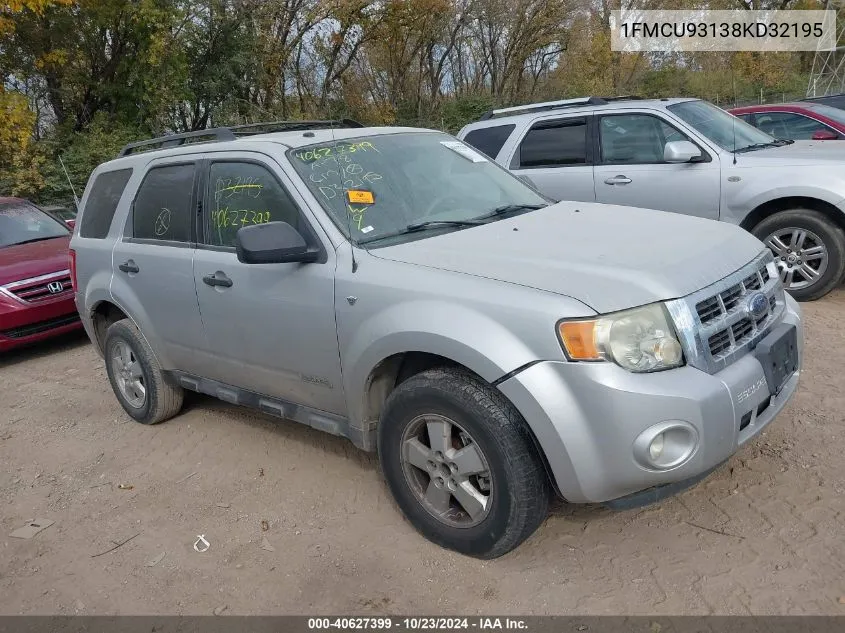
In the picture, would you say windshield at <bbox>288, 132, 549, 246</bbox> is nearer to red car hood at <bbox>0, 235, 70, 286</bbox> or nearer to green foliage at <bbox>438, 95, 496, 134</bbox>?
red car hood at <bbox>0, 235, 70, 286</bbox>

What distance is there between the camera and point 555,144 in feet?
24.2

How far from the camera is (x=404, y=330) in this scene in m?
3.05

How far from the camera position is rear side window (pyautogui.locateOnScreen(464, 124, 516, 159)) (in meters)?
7.68

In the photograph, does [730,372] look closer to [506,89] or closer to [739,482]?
[739,482]

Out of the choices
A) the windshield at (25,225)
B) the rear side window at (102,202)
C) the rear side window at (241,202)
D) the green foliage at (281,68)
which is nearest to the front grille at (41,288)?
the windshield at (25,225)

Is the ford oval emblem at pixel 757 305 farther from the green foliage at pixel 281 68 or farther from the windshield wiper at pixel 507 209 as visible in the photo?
the green foliage at pixel 281 68

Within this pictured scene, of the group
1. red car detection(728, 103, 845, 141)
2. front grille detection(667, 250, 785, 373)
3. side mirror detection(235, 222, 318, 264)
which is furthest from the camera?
red car detection(728, 103, 845, 141)

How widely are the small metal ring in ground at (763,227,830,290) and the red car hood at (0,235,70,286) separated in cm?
689

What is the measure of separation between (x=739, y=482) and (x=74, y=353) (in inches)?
254

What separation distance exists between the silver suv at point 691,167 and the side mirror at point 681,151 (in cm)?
1

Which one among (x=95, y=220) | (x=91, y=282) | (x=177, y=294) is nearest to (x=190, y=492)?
(x=177, y=294)

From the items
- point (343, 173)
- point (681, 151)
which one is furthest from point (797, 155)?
point (343, 173)

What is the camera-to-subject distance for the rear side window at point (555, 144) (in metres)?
7.25

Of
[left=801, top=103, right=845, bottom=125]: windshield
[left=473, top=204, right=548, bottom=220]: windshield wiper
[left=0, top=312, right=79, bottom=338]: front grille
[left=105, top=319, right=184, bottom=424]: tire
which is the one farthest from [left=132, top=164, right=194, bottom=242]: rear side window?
[left=801, top=103, right=845, bottom=125]: windshield
